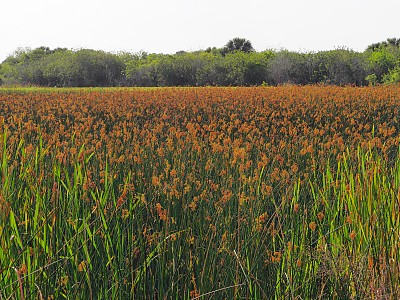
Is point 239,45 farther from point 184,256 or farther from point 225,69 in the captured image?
point 184,256

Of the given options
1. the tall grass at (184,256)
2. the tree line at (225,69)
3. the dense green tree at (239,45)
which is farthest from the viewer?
the dense green tree at (239,45)

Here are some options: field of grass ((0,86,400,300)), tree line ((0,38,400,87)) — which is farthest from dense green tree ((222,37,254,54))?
field of grass ((0,86,400,300))

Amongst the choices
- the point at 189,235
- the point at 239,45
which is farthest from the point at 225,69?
the point at 189,235

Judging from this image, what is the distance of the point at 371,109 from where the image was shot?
9914mm

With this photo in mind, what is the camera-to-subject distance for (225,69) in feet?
107

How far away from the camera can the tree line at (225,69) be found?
30.0 m

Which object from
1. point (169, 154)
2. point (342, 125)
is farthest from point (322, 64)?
point (169, 154)

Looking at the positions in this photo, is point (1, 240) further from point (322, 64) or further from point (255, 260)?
point (322, 64)

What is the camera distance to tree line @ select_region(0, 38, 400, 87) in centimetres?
3002

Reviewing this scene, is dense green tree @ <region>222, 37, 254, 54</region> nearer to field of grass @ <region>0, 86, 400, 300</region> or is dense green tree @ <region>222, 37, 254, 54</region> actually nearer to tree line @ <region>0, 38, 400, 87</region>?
tree line @ <region>0, 38, 400, 87</region>

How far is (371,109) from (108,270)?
7997 mm

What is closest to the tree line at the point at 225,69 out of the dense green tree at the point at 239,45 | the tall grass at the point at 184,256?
the dense green tree at the point at 239,45

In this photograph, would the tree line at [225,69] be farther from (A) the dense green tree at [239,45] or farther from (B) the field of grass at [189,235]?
(B) the field of grass at [189,235]

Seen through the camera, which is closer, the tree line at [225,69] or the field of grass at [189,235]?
the field of grass at [189,235]
